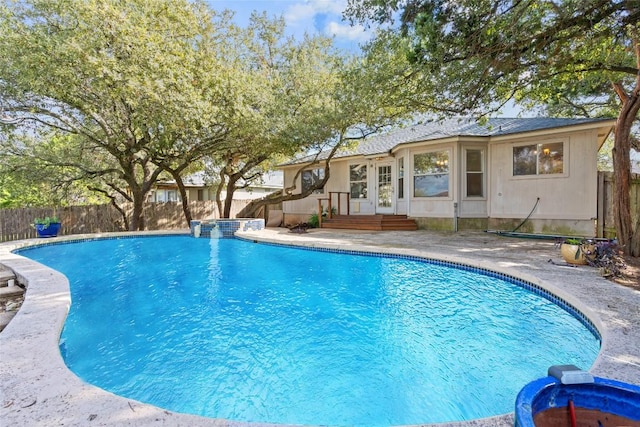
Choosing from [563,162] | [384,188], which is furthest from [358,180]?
[563,162]

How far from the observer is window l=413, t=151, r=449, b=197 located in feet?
35.9

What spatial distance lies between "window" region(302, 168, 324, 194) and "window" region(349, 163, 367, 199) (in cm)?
173

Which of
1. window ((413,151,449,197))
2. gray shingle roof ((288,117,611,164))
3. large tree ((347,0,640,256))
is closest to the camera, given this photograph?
large tree ((347,0,640,256))

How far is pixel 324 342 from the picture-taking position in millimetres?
3762

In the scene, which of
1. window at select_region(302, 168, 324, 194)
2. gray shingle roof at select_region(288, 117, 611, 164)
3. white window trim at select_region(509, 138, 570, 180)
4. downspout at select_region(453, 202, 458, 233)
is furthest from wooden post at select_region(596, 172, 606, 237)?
window at select_region(302, 168, 324, 194)

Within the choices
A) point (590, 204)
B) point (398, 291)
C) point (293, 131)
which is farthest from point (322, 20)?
point (398, 291)

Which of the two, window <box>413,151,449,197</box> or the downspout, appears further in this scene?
window <box>413,151,449,197</box>

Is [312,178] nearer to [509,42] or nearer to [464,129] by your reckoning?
[464,129]

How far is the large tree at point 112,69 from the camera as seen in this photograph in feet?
26.6

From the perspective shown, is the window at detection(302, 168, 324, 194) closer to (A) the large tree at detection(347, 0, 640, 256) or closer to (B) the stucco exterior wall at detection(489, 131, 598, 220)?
(B) the stucco exterior wall at detection(489, 131, 598, 220)

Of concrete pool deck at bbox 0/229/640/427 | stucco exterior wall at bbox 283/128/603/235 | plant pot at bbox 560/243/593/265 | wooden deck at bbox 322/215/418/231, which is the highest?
stucco exterior wall at bbox 283/128/603/235

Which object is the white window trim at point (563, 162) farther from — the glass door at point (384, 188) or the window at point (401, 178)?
the glass door at point (384, 188)

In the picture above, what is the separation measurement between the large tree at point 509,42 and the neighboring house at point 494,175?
7.16ft

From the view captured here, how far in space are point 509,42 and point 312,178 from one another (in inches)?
463
